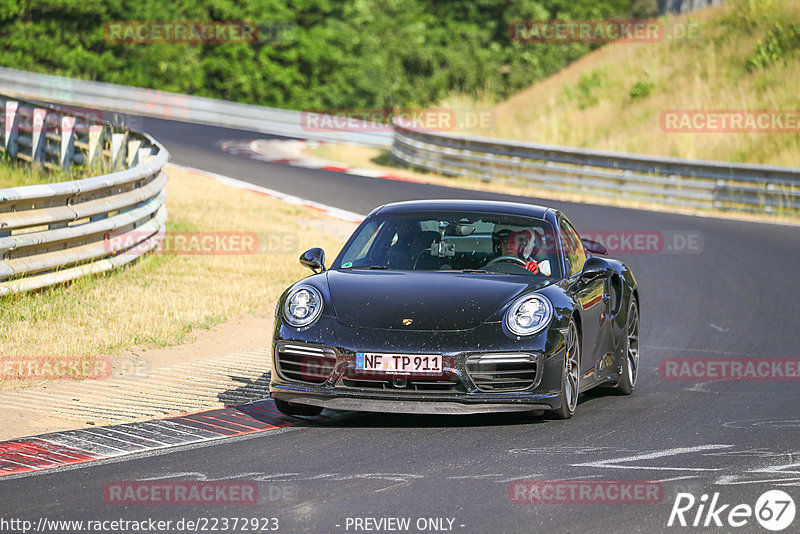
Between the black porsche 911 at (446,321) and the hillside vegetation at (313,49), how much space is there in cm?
4393

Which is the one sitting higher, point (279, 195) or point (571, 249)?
point (571, 249)

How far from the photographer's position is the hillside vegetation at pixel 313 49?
55.9 metres

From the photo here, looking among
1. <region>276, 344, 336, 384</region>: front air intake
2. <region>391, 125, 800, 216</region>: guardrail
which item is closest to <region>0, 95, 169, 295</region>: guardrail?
<region>276, 344, 336, 384</region>: front air intake

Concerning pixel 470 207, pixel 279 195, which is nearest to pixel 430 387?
pixel 470 207

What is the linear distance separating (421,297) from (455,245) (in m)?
0.98

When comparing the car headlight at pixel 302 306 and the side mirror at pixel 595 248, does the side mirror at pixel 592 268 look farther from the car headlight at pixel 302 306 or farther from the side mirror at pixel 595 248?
the car headlight at pixel 302 306

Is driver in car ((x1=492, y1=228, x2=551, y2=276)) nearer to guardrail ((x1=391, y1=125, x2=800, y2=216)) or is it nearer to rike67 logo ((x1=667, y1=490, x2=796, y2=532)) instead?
rike67 logo ((x1=667, y1=490, x2=796, y2=532))

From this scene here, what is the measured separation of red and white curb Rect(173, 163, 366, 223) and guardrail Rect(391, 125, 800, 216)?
18.0ft

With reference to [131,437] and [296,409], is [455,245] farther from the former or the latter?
[131,437]

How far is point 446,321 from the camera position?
7.35m

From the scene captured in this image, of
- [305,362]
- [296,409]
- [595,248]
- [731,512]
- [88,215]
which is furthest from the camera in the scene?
[88,215]

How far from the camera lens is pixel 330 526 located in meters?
5.23

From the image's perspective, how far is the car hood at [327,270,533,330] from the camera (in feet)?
24.2

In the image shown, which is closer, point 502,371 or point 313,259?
point 502,371
